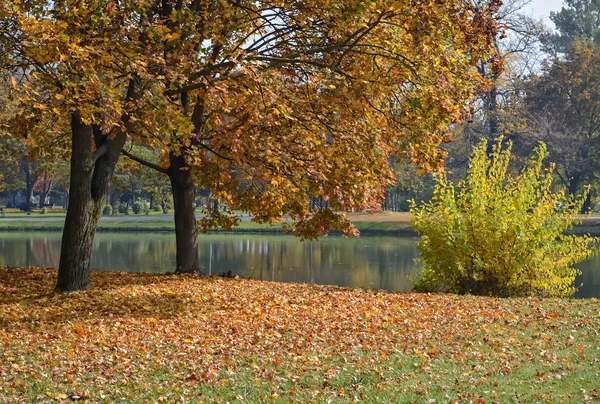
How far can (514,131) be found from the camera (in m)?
39.8

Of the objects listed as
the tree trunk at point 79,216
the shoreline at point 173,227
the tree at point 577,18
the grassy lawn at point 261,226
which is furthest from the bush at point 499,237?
the tree at point 577,18

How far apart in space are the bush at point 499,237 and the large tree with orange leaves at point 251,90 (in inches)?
64.8

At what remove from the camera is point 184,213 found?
619 inches

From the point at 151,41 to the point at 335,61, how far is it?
3.03 m

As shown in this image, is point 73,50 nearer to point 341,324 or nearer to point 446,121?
point 341,324

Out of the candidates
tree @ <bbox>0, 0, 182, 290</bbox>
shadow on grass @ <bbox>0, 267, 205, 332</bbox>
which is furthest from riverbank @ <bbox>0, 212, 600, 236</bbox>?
tree @ <bbox>0, 0, 182, 290</bbox>

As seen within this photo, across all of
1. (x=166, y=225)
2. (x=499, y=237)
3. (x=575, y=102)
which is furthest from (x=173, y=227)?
(x=499, y=237)

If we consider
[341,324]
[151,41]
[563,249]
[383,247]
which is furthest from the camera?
[383,247]

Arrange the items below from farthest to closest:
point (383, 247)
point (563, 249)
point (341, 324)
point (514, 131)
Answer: point (514, 131) → point (383, 247) → point (563, 249) → point (341, 324)

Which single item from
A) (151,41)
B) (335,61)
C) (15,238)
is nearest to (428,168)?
(335,61)

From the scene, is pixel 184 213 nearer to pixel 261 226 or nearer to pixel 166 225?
pixel 261 226

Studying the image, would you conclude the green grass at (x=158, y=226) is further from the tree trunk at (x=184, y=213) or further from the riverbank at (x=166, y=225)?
the tree trunk at (x=184, y=213)

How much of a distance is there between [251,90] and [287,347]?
14.7 ft

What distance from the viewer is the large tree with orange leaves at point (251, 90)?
10109 mm
